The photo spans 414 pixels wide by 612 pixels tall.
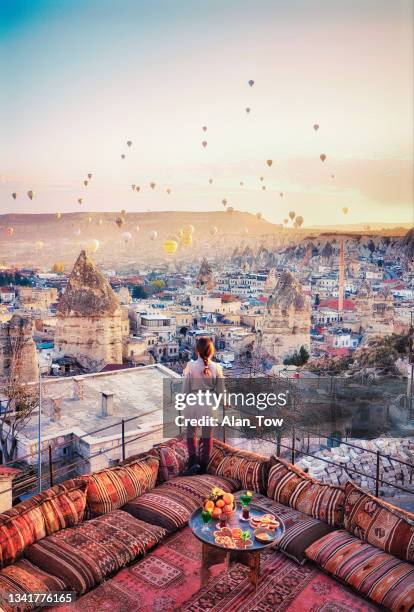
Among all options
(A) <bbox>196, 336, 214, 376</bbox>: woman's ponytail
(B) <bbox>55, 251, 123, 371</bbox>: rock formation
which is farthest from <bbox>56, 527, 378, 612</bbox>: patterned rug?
(B) <bbox>55, 251, 123, 371</bbox>: rock formation

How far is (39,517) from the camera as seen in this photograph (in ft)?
6.33

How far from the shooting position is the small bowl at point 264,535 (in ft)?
5.50

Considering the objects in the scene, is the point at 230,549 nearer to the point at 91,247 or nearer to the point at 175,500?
the point at 175,500

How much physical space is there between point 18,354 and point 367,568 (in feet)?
21.5

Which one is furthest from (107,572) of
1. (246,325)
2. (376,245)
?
(376,245)

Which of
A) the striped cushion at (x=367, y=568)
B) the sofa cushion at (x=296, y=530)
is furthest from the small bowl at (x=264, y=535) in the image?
the striped cushion at (x=367, y=568)

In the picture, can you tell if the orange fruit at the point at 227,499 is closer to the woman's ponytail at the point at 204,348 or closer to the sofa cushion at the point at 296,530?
the sofa cushion at the point at 296,530

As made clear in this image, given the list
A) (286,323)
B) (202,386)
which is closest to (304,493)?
(202,386)

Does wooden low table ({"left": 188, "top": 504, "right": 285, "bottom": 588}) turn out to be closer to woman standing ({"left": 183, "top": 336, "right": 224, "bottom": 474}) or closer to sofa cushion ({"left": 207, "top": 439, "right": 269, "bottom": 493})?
sofa cushion ({"left": 207, "top": 439, "right": 269, "bottom": 493})

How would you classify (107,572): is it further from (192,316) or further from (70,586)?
(192,316)

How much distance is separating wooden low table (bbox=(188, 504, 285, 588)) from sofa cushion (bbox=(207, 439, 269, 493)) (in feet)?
1.44

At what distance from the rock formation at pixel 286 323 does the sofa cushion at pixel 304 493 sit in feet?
→ 38.3

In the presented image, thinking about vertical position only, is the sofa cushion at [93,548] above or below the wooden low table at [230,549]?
below

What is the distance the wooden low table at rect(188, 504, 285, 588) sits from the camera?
166cm
